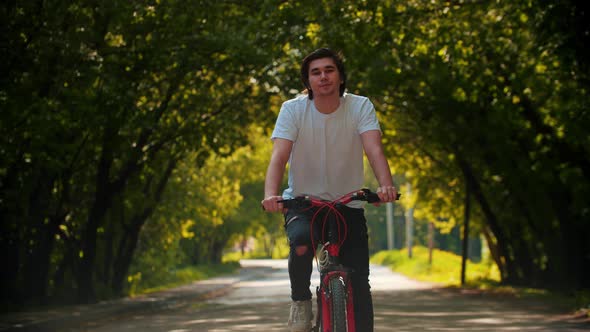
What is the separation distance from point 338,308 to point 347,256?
0.48m

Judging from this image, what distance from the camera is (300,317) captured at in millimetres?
5617

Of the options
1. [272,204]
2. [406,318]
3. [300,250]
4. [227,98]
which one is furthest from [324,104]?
[227,98]

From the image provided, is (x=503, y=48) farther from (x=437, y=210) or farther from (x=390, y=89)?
(x=437, y=210)

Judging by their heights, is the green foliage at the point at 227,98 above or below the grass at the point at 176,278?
above

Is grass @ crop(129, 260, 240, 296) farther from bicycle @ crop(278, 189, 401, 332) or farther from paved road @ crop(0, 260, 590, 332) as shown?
bicycle @ crop(278, 189, 401, 332)

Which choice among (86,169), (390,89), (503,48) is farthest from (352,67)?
(86,169)

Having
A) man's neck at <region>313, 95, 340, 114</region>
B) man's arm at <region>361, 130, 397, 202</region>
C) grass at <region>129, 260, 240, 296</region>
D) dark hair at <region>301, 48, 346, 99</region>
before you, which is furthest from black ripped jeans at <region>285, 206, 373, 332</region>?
grass at <region>129, 260, 240, 296</region>

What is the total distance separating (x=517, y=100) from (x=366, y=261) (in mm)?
13767

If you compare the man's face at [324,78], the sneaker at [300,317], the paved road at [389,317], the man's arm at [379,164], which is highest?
the man's face at [324,78]

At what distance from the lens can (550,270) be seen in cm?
2417

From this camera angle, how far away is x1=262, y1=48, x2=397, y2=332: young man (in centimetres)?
563

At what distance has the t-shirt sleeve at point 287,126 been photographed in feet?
18.7

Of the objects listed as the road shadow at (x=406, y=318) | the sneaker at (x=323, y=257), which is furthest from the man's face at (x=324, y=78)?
the road shadow at (x=406, y=318)

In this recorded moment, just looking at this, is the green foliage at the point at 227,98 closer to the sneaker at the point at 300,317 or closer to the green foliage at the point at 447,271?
the green foliage at the point at 447,271
